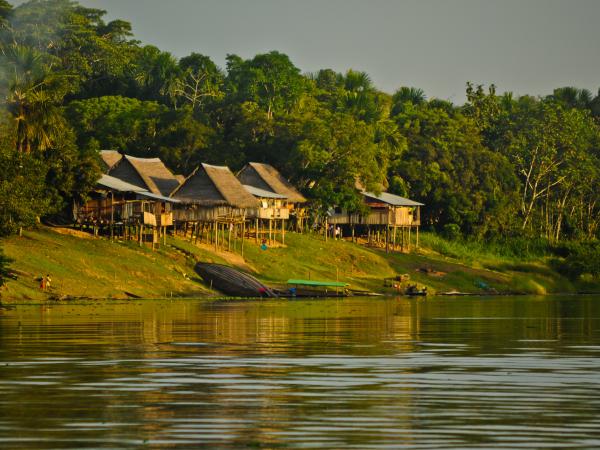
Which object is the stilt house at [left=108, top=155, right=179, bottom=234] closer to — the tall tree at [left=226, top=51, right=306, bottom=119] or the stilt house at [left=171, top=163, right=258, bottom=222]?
the stilt house at [left=171, top=163, right=258, bottom=222]

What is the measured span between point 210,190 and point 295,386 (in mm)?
73065

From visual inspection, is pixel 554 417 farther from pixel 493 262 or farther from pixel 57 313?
pixel 493 262

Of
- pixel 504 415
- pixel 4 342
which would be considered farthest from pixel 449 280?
pixel 504 415

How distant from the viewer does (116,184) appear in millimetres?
89062

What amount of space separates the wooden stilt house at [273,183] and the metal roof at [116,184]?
1598 cm

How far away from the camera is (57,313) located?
5244cm

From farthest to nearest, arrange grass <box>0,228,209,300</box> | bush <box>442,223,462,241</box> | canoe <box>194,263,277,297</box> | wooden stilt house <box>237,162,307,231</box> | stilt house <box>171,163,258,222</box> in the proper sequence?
bush <box>442,223,462,241</box>
wooden stilt house <box>237,162,307,231</box>
stilt house <box>171,163,258,222</box>
canoe <box>194,263,277,297</box>
grass <box>0,228,209,300</box>

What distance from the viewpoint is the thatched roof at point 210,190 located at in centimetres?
9550

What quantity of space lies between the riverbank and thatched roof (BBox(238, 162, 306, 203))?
11.9 ft

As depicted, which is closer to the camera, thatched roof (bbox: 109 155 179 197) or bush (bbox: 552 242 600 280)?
thatched roof (bbox: 109 155 179 197)

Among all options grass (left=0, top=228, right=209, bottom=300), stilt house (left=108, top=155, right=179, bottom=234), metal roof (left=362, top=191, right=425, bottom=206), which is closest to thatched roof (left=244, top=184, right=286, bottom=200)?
stilt house (left=108, top=155, right=179, bottom=234)

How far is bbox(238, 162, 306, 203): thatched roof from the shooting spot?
107875 mm

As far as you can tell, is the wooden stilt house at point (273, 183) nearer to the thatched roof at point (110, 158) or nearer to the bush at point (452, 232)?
the thatched roof at point (110, 158)

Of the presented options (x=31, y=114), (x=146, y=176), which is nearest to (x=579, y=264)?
(x=146, y=176)
